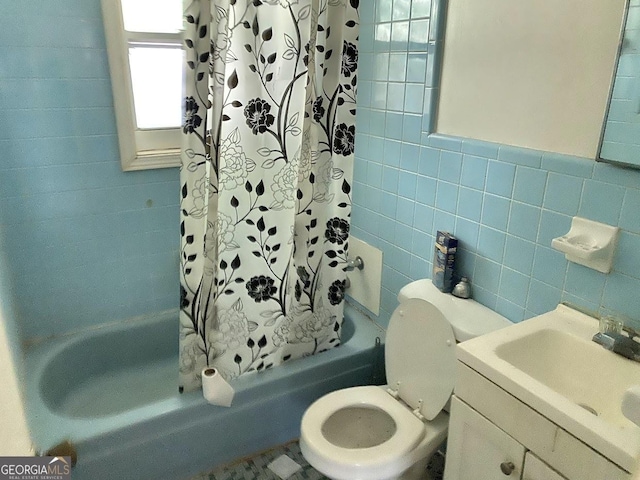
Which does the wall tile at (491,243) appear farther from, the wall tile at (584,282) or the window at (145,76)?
the window at (145,76)

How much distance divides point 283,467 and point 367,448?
534 mm

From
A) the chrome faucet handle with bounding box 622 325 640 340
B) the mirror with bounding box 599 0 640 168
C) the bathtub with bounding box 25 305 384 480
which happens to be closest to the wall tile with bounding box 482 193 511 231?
the mirror with bounding box 599 0 640 168

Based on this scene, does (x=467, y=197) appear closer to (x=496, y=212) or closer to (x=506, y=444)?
(x=496, y=212)

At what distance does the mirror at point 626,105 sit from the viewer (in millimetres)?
1209

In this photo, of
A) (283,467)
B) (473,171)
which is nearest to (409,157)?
(473,171)

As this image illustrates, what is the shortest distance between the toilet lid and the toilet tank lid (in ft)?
0.13

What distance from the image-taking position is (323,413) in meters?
1.75

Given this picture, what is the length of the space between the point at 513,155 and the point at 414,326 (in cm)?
70

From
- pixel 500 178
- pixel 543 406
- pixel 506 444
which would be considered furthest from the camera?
pixel 500 178

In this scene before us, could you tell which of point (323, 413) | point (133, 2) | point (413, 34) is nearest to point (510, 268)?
point (323, 413)

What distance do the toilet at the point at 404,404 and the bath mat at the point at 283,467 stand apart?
321mm

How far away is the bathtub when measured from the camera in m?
1.71

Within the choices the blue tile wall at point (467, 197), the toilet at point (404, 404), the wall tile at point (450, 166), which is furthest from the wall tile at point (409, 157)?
the toilet at point (404, 404)

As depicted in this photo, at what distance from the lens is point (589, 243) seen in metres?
1.36
